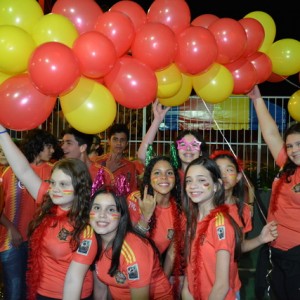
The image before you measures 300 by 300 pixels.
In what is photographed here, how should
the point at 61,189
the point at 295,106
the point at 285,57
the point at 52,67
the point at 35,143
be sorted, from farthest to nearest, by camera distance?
the point at 35,143, the point at 295,106, the point at 285,57, the point at 61,189, the point at 52,67

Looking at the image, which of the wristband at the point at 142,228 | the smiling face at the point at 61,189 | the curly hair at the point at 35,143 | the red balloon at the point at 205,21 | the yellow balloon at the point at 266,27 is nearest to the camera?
the smiling face at the point at 61,189

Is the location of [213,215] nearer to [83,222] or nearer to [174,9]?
[83,222]

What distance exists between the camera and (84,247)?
7.70 feet

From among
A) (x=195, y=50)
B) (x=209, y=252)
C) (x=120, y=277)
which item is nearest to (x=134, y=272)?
(x=120, y=277)

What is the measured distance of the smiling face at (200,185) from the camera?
247cm

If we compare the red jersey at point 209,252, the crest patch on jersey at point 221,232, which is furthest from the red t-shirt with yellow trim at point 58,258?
the crest patch on jersey at point 221,232

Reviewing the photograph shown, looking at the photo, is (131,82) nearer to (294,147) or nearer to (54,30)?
(54,30)

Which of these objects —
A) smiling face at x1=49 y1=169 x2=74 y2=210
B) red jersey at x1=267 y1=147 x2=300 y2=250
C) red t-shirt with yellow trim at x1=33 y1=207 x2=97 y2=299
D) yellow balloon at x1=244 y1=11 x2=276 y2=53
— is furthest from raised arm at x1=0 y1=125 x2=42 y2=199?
yellow balloon at x1=244 y1=11 x2=276 y2=53

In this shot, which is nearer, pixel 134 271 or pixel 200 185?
pixel 134 271

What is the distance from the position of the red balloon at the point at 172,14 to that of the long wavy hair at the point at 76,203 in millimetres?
1054

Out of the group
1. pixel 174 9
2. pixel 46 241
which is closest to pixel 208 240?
pixel 46 241

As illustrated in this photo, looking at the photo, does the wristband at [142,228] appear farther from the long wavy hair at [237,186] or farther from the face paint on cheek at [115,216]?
the long wavy hair at [237,186]

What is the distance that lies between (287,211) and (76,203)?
4.74ft

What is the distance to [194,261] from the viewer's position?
2373 millimetres
